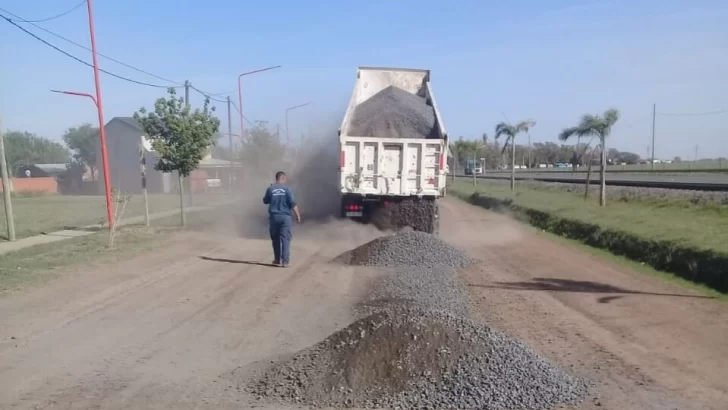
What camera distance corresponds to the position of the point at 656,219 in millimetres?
16828

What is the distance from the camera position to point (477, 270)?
11953 mm

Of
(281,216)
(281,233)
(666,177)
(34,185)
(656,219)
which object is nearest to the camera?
(281,216)

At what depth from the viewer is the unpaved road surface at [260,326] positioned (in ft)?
18.0

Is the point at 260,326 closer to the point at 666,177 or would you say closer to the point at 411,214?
the point at 411,214

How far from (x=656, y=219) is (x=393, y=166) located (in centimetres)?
728

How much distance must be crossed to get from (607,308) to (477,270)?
353 centimetres

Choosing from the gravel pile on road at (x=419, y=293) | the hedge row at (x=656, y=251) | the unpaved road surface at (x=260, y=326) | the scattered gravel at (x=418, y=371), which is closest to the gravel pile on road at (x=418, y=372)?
the scattered gravel at (x=418, y=371)

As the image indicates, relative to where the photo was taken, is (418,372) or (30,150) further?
(30,150)

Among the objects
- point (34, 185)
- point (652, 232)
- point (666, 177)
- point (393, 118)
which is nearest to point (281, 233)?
point (393, 118)

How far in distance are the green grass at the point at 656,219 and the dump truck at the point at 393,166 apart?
4830 mm

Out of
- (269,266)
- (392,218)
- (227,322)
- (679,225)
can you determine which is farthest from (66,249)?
(679,225)

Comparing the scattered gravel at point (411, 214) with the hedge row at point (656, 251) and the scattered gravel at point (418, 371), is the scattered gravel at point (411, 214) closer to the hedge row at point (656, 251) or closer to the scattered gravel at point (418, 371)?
the hedge row at point (656, 251)

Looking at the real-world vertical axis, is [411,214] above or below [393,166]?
below

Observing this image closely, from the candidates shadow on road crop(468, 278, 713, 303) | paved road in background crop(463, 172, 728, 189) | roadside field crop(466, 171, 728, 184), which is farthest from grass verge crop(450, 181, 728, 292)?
roadside field crop(466, 171, 728, 184)
